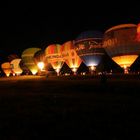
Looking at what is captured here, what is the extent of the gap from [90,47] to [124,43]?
6.62 m

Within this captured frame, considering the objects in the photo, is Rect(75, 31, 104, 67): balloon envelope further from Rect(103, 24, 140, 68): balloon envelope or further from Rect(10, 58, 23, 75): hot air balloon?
Rect(10, 58, 23, 75): hot air balloon

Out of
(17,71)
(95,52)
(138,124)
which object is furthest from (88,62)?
(17,71)

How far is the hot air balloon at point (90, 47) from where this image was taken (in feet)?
123

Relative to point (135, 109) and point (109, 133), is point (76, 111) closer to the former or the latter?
point (135, 109)

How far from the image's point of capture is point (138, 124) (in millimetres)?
7746

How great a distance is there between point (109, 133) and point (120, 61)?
27106 mm

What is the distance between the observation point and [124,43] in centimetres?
A: 3194

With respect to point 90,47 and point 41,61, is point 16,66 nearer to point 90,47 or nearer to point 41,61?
point 41,61

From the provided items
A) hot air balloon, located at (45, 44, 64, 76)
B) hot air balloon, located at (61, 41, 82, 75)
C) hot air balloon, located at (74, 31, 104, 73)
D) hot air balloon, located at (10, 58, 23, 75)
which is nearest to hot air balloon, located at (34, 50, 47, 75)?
hot air balloon, located at (45, 44, 64, 76)

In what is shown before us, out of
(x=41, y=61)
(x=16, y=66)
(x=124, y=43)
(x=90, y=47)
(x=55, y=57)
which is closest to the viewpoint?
(x=124, y=43)

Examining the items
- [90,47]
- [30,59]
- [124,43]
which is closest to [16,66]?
[30,59]

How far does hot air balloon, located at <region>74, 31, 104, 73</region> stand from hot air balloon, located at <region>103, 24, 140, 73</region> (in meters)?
3.98

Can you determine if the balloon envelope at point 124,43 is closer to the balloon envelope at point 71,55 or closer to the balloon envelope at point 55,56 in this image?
the balloon envelope at point 71,55

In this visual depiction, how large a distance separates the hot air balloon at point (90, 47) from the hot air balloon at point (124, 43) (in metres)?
3.98
